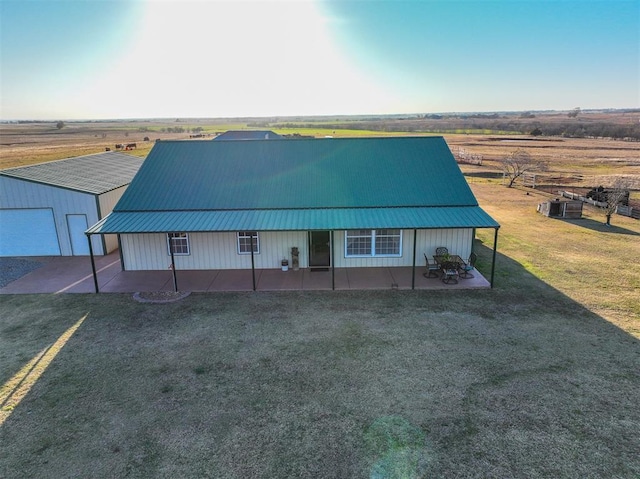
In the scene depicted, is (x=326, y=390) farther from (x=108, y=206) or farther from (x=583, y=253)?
(x=108, y=206)

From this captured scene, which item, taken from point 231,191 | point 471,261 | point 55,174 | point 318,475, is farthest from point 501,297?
point 55,174

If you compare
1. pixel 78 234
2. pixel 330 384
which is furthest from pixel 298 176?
pixel 78 234

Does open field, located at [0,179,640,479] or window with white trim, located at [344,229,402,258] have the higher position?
window with white trim, located at [344,229,402,258]

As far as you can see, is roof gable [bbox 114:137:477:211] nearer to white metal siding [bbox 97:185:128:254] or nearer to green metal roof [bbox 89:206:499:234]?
green metal roof [bbox 89:206:499:234]

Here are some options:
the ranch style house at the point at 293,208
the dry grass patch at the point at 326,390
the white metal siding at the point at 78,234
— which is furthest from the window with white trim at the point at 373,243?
the white metal siding at the point at 78,234

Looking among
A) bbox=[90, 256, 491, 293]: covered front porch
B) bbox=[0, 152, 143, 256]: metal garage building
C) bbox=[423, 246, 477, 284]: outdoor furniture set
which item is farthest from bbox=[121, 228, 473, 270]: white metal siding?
bbox=[0, 152, 143, 256]: metal garage building

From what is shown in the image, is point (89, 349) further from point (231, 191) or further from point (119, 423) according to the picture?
point (231, 191)

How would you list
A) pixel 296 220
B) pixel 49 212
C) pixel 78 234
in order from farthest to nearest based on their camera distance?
pixel 78 234, pixel 49 212, pixel 296 220
